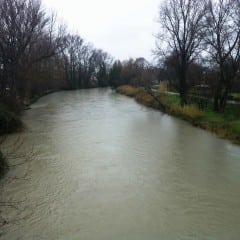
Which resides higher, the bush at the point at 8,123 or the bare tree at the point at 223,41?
the bare tree at the point at 223,41

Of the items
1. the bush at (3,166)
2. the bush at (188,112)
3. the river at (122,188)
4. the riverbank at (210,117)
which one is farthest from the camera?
the bush at (188,112)

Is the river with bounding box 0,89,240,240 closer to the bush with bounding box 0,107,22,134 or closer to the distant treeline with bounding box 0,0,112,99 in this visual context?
the bush with bounding box 0,107,22,134

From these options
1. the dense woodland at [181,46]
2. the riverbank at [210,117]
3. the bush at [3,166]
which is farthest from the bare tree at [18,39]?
the bush at [3,166]

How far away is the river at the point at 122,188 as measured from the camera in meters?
7.77

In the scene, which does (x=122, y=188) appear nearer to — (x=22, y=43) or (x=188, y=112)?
(x=188, y=112)

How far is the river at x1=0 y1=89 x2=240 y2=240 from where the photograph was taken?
25.5 ft

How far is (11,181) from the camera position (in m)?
10.8

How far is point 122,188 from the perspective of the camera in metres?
10.1

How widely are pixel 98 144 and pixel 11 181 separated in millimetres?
5680

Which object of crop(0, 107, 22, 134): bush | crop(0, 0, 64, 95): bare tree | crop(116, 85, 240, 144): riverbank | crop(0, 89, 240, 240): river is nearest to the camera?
crop(0, 89, 240, 240): river

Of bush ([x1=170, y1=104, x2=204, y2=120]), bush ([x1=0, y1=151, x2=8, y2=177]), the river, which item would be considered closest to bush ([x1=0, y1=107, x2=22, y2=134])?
the river

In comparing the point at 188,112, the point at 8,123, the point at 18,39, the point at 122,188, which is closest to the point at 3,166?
the point at 122,188

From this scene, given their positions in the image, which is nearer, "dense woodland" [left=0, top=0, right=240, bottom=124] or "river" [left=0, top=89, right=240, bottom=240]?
"river" [left=0, top=89, right=240, bottom=240]

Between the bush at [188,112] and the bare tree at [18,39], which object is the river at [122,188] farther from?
the bare tree at [18,39]
